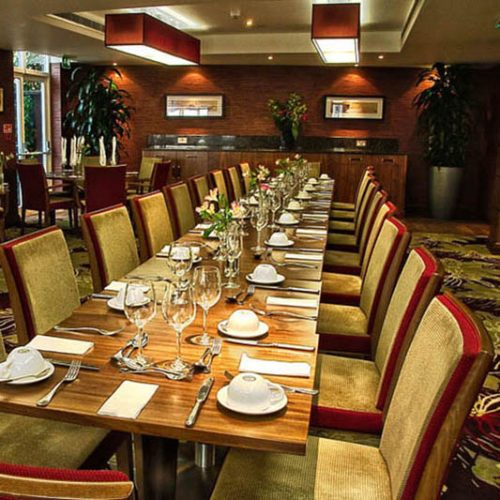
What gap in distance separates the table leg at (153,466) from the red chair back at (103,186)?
17.0 feet

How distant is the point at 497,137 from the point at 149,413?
9283 mm

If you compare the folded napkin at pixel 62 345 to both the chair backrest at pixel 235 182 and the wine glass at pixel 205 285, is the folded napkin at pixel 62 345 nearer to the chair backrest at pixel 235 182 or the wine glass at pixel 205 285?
the wine glass at pixel 205 285

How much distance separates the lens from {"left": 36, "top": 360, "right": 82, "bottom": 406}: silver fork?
1475 mm

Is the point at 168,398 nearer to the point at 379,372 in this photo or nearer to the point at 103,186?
the point at 379,372

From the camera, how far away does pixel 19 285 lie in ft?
7.47

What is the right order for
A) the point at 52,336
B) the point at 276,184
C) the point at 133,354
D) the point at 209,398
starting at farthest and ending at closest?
the point at 276,184
the point at 52,336
the point at 133,354
the point at 209,398

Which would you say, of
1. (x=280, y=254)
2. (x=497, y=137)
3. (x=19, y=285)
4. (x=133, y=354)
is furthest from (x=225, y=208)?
(x=497, y=137)

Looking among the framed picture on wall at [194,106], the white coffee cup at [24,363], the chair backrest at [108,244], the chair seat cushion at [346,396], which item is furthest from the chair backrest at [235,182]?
the white coffee cup at [24,363]

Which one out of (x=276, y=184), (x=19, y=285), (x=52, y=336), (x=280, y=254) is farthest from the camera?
(x=276, y=184)

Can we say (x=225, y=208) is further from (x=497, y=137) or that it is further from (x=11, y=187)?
(x=497, y=137)

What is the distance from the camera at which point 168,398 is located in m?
1.52

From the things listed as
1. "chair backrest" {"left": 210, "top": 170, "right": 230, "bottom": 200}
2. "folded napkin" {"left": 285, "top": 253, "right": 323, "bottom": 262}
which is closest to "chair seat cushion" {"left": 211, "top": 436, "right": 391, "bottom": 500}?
"folded napkin" {"left": 285, "top": 253, "right": 323, "bottom": 262}

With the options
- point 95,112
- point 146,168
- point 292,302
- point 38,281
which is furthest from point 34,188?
point 292,302

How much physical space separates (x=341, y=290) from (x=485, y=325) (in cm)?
149
